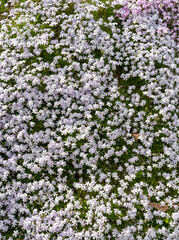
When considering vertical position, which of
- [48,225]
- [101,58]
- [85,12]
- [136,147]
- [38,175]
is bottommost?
[48,225]

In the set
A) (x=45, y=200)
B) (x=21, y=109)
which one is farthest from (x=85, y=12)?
(x=45, y=200)

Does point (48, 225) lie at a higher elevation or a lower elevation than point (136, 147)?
lower

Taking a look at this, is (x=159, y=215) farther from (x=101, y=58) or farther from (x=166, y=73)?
(x=101, y=58)

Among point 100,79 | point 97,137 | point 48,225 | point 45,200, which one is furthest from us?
point 100,79

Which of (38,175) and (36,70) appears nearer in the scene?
(38,175)

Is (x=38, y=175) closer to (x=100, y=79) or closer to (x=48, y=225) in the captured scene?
(x=48, y=225)

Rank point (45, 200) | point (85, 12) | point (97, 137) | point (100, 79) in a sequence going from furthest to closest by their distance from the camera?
1. point (85, 12)
2. point (100, 79)
3. point (97, 137)
4. point (45, 200)
